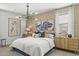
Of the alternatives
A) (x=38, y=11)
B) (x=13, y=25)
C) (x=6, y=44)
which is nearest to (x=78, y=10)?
(x=38, y=11)

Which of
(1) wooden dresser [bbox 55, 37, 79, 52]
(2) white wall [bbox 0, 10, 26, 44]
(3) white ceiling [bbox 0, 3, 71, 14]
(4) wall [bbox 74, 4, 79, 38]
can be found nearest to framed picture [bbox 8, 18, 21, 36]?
(2) white wall [bbox 0, 10, 26, 44]

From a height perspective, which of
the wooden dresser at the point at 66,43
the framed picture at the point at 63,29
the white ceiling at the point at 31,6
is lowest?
the wooden dresser at the point at 66,43

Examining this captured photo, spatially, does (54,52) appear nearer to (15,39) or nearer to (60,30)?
(60,30)

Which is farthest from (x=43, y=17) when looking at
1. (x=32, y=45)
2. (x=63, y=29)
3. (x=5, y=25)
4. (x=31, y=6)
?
(x=5, y=25)

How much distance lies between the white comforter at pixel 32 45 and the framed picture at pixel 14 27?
137mm

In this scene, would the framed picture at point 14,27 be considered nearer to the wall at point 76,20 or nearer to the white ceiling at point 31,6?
the white ceiling at point 31,6

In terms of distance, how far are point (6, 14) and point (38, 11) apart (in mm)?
547

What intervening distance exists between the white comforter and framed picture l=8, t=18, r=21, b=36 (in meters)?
0.14

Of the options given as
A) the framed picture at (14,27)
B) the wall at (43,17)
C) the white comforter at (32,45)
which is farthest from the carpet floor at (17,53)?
the wall at (43,17)

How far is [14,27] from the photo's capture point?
2049 millimetres

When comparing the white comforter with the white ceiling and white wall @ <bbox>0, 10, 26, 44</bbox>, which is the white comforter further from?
the white ceiling

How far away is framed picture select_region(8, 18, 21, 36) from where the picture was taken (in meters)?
2.00

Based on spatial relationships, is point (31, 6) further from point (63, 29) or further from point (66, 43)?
point (66, 43)

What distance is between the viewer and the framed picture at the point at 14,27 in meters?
2.00
